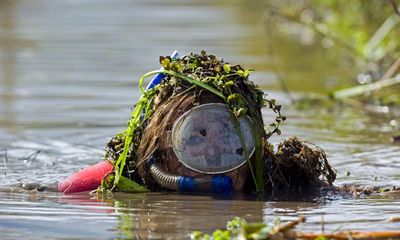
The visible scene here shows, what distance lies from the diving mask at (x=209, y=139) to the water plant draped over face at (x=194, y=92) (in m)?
0.05

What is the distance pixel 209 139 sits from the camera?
20.6ft

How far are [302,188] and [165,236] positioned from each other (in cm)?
166

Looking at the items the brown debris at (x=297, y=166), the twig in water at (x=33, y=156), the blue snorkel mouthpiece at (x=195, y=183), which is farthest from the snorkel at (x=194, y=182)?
the twig in water at (x=33, y=156)

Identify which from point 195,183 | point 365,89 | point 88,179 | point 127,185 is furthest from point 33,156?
point 365,89

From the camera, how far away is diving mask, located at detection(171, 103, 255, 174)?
6285 mm

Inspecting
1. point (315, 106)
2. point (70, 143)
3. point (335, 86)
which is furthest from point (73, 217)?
point (335, 86)

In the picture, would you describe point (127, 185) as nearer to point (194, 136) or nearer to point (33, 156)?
point (194, 136)

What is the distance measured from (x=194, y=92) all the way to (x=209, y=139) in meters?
0.30

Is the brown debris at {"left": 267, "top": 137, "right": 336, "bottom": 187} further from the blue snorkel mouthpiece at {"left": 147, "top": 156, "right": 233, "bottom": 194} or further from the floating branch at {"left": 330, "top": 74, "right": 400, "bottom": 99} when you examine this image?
the floating branch at {"left": 330, "top": 74, "right": 400, "bottom": 99}

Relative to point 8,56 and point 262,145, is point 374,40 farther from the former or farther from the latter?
point 262,145

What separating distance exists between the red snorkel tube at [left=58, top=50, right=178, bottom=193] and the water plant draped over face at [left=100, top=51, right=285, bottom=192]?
0.07 meters

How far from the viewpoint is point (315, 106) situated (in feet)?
36.5

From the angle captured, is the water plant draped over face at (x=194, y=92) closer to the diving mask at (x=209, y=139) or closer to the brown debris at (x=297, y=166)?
the diving mask at (x=209, y=139)

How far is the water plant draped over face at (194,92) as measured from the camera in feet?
20.9
